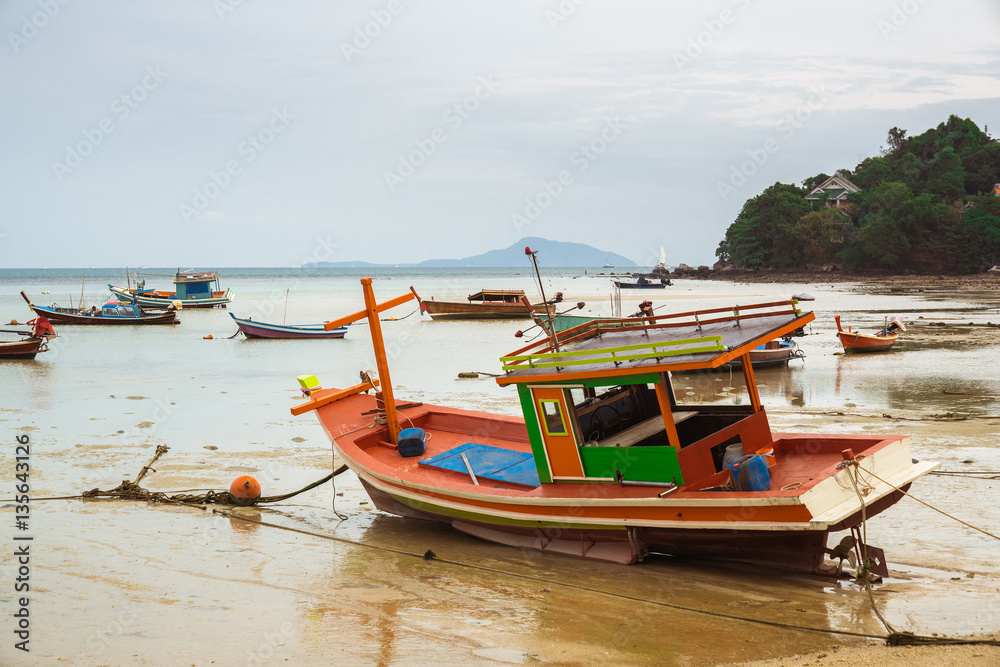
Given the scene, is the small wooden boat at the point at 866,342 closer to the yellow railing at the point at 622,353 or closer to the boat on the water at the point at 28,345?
the yellow railing at the point at 622,353

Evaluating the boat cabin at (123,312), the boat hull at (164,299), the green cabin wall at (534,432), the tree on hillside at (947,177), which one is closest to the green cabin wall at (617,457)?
the green cabin wall at (534,432)

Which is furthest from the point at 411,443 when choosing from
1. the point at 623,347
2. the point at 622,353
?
the point at 623,347

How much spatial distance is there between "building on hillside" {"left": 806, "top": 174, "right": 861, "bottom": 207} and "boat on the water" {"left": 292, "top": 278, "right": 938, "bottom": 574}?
105 m

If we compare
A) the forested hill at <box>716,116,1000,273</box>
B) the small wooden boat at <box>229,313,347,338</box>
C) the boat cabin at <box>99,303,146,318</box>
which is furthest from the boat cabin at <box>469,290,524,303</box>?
the forested hill at <box>716,116,1000,273</box>

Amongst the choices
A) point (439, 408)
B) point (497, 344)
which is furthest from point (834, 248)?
point (439, 408)

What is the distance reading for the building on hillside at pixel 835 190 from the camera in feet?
339

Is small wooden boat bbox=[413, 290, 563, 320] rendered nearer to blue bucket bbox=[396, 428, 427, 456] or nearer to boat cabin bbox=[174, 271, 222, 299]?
boat cabin bbox=[174, 271, 222, 299]

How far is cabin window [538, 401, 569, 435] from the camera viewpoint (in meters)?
8.05

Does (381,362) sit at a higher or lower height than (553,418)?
higher

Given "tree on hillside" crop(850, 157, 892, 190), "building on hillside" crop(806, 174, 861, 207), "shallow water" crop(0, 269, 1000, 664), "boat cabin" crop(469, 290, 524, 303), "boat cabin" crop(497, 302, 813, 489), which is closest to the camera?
"shallow water" crop(0, 269, 1000, 664)

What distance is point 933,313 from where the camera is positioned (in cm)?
3884

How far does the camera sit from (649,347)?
732 centimetres

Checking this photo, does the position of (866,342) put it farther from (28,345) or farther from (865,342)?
(28,345)

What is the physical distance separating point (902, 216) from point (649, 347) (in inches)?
3393
